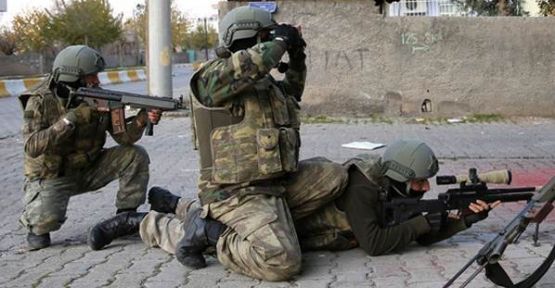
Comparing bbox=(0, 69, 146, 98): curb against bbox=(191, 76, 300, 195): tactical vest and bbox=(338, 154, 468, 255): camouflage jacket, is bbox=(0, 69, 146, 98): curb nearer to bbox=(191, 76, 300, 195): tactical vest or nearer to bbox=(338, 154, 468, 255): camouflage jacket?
bbox=(191, 76, 300, 195): tactical vest

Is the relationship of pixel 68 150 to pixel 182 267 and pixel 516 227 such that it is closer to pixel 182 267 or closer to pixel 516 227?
pixel 182 267

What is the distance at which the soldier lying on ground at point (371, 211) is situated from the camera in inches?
174

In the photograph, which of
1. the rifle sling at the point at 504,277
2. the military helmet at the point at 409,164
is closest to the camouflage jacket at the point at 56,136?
the military helmet at the point at 409,164

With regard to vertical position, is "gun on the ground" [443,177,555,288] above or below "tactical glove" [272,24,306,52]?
below

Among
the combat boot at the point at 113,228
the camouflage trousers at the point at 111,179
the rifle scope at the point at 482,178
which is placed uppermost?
the rifle scope at the point at 482,178

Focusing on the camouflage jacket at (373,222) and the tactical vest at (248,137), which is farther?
the camouflage jacket at (373,222)

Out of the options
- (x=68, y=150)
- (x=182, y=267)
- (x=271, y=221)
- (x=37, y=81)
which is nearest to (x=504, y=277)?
(x=271, y=221)

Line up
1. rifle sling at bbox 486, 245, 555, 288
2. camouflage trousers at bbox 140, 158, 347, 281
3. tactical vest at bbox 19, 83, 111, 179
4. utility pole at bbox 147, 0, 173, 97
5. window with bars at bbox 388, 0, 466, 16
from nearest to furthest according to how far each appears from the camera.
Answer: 1. rifle sling at bbox 486, 245, 555, 288
2. camouflage trousers at bbox 140, 158, 347, 281
3. tactical vest at bbox 19, 83, 111, 179
4. utility pole at bbox 147, 0, 173, 97
5. window with bars at bbox 388, 0, 466, 16

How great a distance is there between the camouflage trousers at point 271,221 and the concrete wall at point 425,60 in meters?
7.74

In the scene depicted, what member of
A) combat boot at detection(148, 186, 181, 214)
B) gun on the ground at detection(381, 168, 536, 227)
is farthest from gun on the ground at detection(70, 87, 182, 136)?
gun on the ground at detection(381, 168, 536, 227)

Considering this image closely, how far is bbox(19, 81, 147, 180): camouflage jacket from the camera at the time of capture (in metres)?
4.94

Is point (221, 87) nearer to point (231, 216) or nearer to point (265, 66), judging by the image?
point (265, 66)

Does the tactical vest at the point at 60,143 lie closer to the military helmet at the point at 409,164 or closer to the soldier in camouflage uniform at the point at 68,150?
the soldier in camouflage uniform at the point at 68,150

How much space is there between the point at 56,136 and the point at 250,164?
1.32 m
